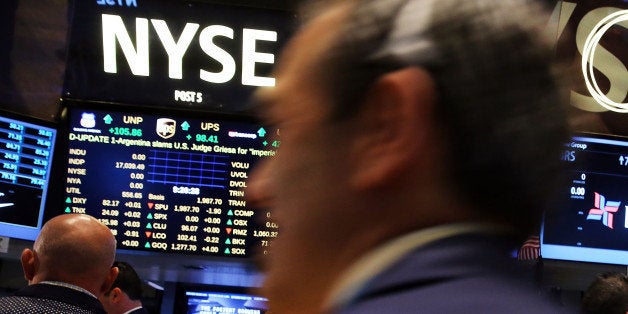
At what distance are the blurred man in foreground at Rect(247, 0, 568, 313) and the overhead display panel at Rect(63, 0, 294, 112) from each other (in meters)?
3.15

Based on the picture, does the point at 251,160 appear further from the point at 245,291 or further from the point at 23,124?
the point at 245,291

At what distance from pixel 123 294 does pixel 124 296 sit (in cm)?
1

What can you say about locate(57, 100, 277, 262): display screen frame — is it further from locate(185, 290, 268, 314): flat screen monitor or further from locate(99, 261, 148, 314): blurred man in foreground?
locate(185, 290, 268, 314): flat screen monitor

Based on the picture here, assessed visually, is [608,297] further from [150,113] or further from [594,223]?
[150,113]

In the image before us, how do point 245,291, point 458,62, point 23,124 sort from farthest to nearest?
point 245,291
point 23,124
point 458,62

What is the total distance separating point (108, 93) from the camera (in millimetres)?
3785

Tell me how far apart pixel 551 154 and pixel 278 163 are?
22 cm

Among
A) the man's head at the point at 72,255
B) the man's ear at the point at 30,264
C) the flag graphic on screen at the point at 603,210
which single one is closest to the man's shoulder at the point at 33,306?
the man's head at the point at 72,255

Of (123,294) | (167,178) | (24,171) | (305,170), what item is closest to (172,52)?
(167,178)

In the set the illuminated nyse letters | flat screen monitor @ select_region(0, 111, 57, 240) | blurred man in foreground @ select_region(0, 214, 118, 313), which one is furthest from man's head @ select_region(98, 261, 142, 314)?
the illuminated nyse letters

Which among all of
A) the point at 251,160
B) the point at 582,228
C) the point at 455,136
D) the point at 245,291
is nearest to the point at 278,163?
the point at 455,136

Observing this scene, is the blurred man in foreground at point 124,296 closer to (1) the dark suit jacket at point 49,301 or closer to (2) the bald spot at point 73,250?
(2) the bald spot at point 73,250

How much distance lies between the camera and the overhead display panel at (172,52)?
3723 mm

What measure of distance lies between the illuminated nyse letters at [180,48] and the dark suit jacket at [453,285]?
3216 mm
